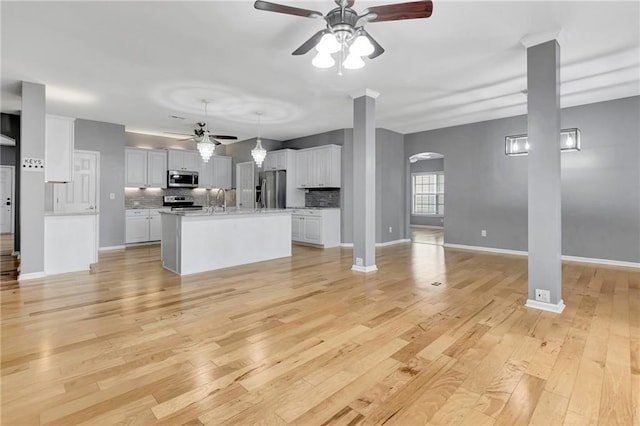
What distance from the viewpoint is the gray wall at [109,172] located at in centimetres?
659

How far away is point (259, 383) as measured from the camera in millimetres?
1913

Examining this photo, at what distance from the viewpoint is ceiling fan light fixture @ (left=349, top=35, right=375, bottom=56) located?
242cm

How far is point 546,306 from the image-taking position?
10.4ft

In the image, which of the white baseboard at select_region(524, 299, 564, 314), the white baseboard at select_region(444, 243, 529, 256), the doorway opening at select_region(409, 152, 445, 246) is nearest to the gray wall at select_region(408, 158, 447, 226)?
the doorway opening at select_region(409, 152, 445, 246)

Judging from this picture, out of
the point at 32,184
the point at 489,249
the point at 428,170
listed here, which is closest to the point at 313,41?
the point at 32,184

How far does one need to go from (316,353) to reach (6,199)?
1215 centimetres

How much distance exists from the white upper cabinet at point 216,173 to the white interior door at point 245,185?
13.8 inches

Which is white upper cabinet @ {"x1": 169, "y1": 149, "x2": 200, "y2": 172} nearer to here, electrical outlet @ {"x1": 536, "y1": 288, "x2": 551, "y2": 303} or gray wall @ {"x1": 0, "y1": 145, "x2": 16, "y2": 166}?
gray wall @ {"x1": 0, "y1": 145, "x2": 16, "y2": 166}

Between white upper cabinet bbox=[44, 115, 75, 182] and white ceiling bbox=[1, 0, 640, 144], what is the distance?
0.51 metres

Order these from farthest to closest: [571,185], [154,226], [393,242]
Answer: [393,242]
[154,226]
[571,185]

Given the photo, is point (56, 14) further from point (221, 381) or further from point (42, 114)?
point (221, 381)

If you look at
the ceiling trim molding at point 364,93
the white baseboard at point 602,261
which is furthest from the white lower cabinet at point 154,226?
the white baseboard at point 602,261

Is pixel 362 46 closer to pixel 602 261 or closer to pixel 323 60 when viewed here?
A: pixel 323 60

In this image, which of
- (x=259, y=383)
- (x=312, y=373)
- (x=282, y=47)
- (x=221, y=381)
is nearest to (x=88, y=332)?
(x=221, y=381)
